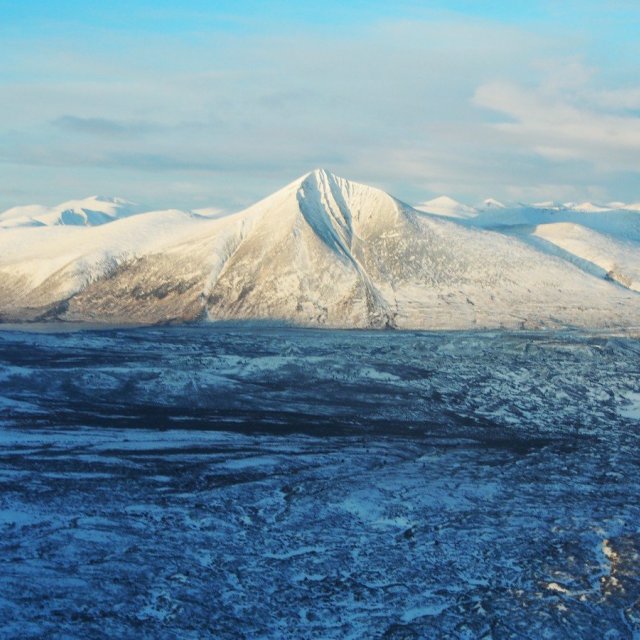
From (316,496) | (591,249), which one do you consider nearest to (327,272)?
(591,249)

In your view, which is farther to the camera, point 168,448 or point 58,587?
point 168,448

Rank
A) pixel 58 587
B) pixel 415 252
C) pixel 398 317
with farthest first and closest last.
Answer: pixel 415 252 < pixel 398 317 < pixel 58 587

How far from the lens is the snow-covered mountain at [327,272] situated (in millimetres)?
92500

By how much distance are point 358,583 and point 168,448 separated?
17256 millimetres

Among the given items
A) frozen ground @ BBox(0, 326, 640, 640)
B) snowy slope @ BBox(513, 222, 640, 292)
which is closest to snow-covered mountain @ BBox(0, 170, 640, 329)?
snowy slope @ BBox(513, 222, 640, 292)

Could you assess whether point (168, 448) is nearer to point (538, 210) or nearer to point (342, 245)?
point (342, 245)

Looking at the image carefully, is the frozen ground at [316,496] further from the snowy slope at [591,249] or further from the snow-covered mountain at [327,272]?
the snowy slope at [591,249]

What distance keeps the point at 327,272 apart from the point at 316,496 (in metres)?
62.2

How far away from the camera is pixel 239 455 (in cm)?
4150

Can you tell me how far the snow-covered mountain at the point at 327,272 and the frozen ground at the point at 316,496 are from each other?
24155 mm

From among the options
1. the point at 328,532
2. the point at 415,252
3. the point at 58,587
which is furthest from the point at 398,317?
the point at 58,587

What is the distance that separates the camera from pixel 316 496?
35906mm

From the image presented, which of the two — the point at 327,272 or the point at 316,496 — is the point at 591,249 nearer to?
the point at 327,272

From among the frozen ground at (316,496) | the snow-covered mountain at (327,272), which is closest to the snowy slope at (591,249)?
the snow-covered mountain at (327,272)
